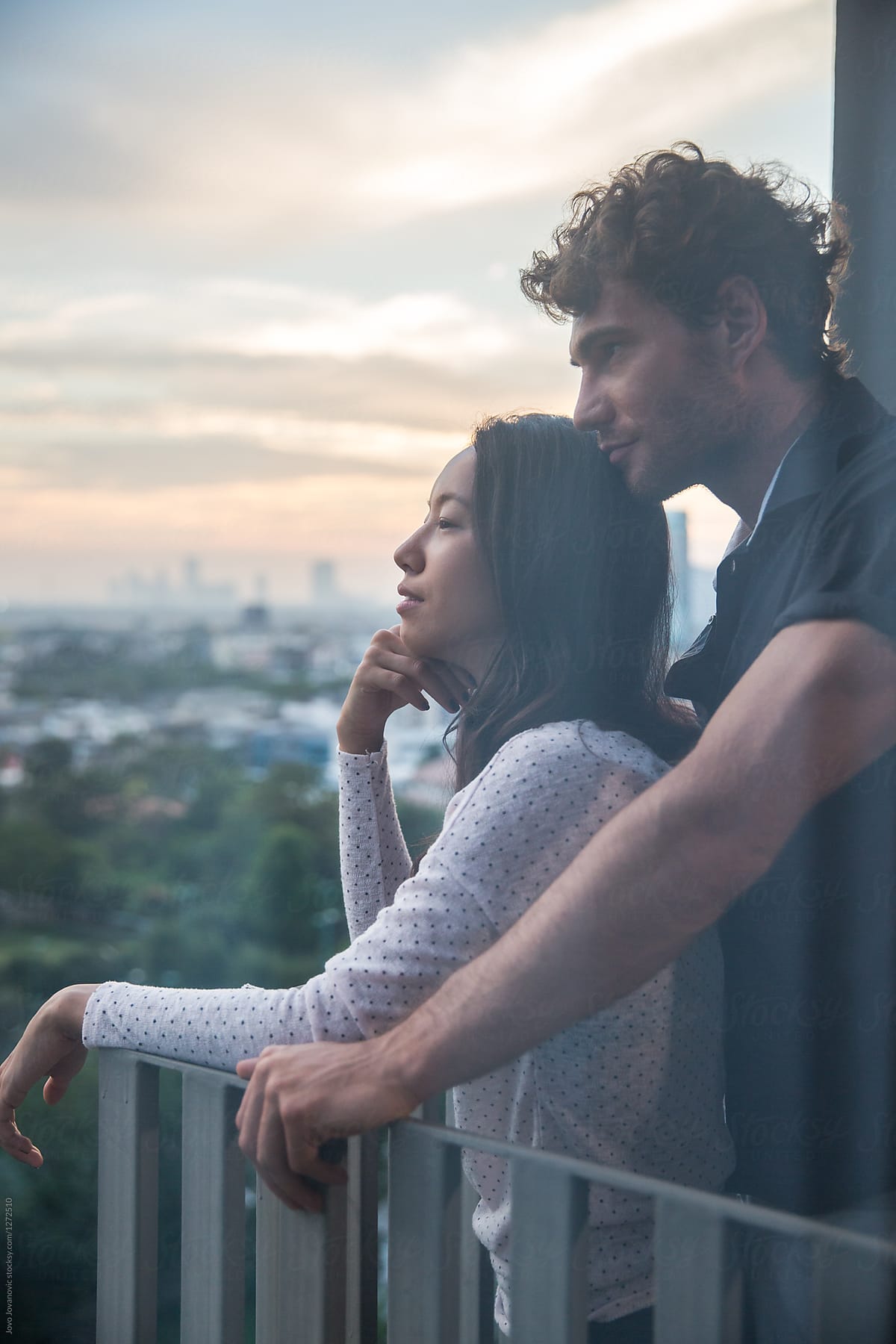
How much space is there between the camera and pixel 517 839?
2.53ft

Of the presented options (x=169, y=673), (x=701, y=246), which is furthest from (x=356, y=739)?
(x=169, y=673)

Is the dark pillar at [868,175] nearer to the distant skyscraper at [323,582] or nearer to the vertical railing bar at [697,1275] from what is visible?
the vertical railing bar at [697,1275]

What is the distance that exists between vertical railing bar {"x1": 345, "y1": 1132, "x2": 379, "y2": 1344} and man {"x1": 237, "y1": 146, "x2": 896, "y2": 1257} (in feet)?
0.14

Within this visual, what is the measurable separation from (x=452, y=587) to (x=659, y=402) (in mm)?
254

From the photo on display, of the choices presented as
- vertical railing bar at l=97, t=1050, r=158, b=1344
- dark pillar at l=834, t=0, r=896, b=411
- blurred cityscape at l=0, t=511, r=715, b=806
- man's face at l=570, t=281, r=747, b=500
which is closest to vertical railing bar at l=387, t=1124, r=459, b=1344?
vertical railing bar at l=97, t=1050, r=158, b=1344

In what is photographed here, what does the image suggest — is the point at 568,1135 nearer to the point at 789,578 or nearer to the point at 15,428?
the point at 789,578

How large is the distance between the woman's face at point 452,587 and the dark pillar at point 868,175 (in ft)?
1.90

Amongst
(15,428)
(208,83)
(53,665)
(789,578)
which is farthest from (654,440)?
(15,428)

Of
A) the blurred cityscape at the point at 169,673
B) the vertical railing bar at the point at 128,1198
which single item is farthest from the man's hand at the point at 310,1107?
the blurred cityscape at the point at 169,673

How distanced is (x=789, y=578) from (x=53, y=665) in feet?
36.7

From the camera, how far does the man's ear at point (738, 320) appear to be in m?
0.98

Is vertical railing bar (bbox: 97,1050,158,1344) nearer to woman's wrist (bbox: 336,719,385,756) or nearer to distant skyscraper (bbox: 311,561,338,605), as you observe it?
woman's wrist (bbox: 336,719,385,756)

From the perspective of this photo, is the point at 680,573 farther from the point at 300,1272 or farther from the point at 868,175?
the point at 300,1272

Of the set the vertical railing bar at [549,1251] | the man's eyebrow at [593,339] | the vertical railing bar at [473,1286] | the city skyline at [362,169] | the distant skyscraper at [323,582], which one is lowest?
the vertical railing bar at [473,1286]
